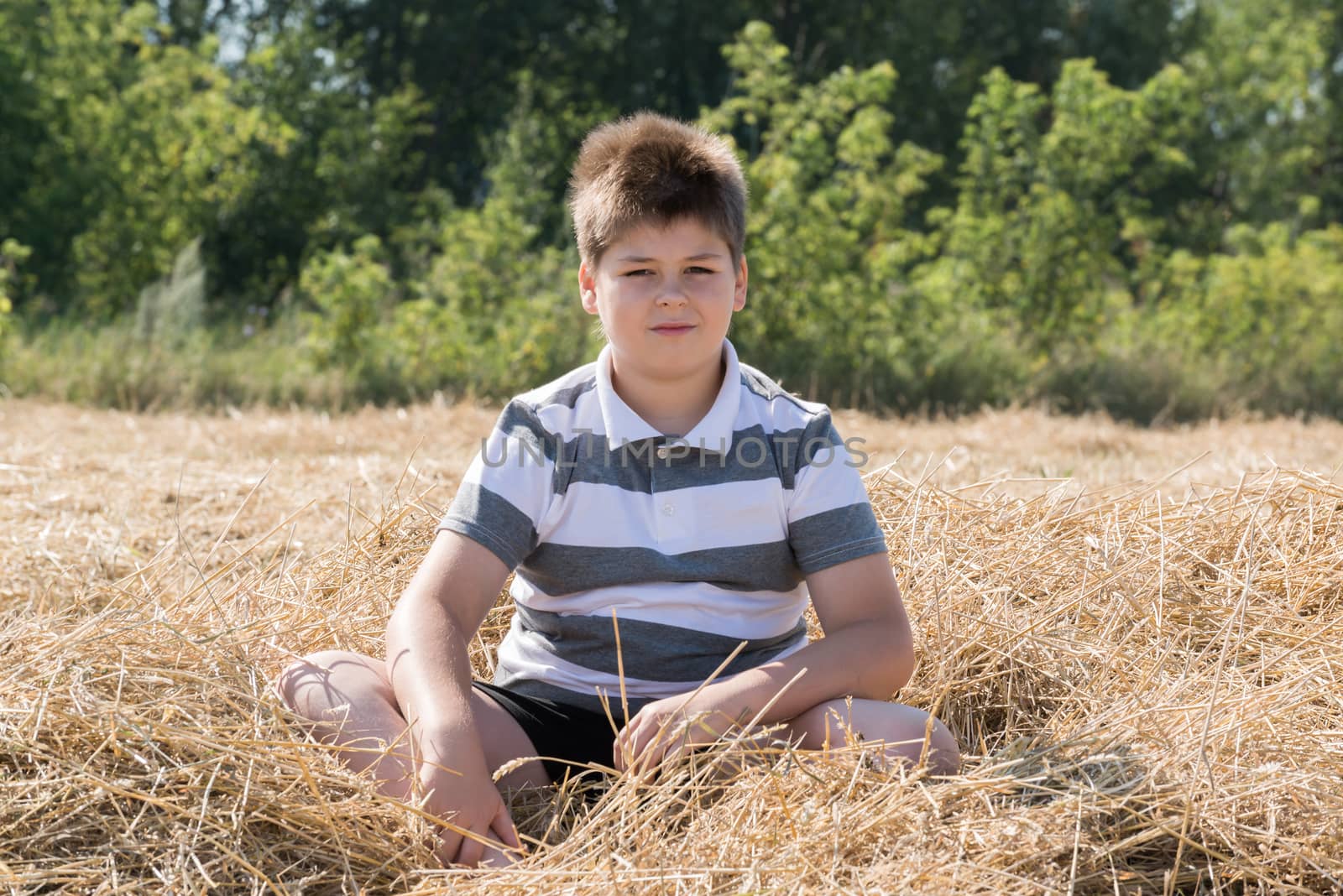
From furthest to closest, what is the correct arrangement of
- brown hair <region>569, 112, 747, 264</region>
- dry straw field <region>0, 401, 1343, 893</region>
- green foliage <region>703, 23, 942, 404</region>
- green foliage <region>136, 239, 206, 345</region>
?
green foliage <region>136, 239, 206, 345</region> → green foliage <region>703, 23, 942, 404</region> → brown hair <region>569, 112, 747, 264</region> → dry straw field <region>0, 401, 1343, 893</region>

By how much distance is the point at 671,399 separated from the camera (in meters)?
2.17

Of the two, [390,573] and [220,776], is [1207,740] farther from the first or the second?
[390,573]

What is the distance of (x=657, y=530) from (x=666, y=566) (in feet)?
0.20

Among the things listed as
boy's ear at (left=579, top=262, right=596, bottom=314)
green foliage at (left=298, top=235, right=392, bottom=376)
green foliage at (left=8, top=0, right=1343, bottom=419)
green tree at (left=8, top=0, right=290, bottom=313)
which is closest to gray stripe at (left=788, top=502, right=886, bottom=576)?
boy's ear at (left=579, top=262, right=596, bottom=314)

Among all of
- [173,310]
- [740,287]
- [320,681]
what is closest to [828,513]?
[740,287]

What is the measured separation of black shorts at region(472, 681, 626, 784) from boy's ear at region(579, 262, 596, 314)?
689 millimetres

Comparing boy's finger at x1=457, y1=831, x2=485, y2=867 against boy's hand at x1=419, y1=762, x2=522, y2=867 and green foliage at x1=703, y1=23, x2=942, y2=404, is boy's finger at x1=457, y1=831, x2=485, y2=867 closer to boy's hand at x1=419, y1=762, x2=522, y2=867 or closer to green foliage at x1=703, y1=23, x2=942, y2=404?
boy's hand at x1=419, y1=762, x2=522, y2=867

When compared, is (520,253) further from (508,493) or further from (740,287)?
(508,493)

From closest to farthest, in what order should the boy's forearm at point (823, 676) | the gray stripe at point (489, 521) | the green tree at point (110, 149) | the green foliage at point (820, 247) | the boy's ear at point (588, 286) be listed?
1. the boy's forearm at point (823, 676)
2. the gray stripe at point (489, 521)
3. the boy's ear at point (588, 286)
4. the green foliage at point (820, 247)
5. the green tree at point (110, 149)

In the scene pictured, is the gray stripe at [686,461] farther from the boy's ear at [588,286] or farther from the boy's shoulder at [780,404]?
the boy's ear at [588,286]

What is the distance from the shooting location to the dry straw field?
1.68 meters

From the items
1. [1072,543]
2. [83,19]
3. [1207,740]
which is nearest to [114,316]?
[83,19]

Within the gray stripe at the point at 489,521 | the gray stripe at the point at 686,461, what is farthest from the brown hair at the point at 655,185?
the gray stripe at the point at 489,521

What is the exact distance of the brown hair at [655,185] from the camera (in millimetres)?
2107
